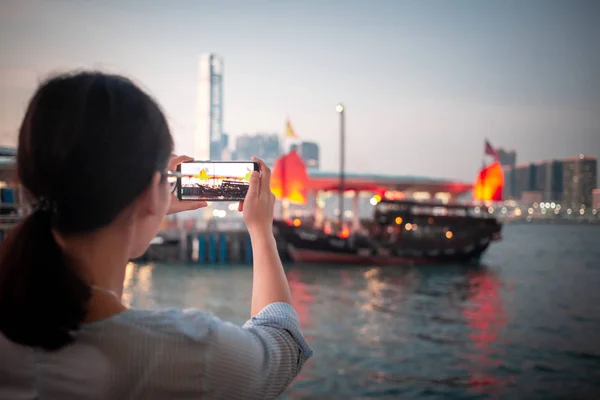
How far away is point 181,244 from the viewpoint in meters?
27.1

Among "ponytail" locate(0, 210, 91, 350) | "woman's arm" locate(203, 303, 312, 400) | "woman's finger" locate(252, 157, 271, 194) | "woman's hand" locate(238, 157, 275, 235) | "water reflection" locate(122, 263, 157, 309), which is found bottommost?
"water reflection" locate(122, 263, 157, 309)

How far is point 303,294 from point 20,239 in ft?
55.6

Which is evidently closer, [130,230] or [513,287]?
[130,230]

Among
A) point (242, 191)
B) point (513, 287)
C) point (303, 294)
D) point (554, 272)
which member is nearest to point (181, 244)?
point (303, 294)

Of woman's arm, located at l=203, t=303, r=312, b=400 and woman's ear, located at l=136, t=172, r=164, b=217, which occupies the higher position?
woman's ear, located at l=136, t=172, r=164, b=217

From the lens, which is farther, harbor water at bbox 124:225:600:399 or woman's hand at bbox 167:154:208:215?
harbor water at bbox 124:225:600:399

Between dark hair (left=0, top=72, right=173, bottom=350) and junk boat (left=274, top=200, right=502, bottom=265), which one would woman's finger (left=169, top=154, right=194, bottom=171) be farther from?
junk boat (left=274, top=200, right=502, bottom=265)

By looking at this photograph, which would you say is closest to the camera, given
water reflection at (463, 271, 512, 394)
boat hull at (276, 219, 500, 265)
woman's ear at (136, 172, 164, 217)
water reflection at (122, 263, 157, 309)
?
woman's ear at (136, 172, 164, 217)

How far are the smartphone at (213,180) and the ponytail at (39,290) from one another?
355 mm

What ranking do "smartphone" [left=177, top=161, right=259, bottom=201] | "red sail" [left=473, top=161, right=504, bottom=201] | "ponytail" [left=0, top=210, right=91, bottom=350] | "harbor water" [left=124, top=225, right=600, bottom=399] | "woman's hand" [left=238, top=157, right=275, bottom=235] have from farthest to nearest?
"red sail" [left=473, top=161, right=504, bottom=201] < "harbor water" [left=124, top=225, right=600, bottom=399] < "smartphone" [left=177, top=161, right=259, bottom=201] < "woman's hand" [left=238, top=157, right=275, bottom=235] < "ponytail" [left=0, top=210, right=91, bottom=350]

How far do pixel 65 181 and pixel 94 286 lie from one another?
157 millimetres

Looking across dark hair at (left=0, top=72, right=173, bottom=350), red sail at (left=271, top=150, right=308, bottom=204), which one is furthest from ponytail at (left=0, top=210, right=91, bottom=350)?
red sail at (left=271, top=150, right=308, bottom=204)

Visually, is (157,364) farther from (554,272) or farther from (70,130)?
(554,272)

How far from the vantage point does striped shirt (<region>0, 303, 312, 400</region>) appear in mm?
781
